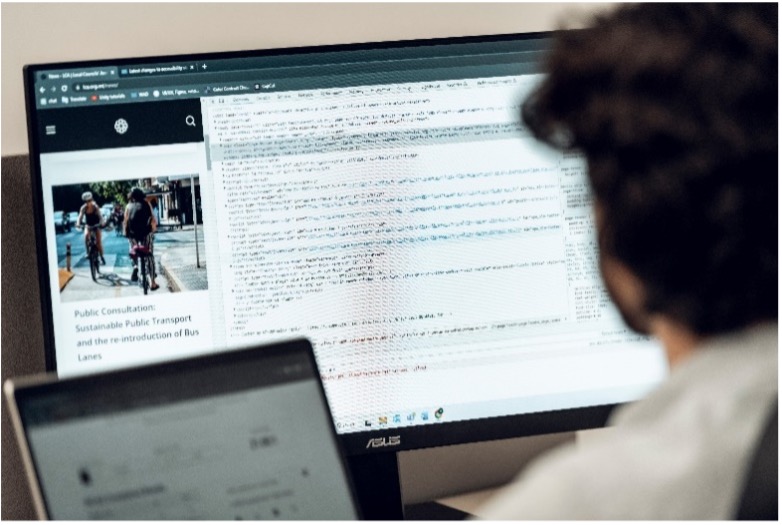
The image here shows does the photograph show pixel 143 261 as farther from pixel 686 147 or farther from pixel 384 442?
pixel 686 147

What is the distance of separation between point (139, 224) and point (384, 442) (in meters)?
0.29

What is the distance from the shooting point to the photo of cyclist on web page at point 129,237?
87 centimetres

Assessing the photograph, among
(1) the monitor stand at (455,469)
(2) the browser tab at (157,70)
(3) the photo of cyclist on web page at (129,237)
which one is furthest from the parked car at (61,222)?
(1) the monitor stand at (455,469)

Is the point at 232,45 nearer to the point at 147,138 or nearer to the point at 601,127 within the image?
the point at 147,138

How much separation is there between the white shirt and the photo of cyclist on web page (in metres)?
0.48

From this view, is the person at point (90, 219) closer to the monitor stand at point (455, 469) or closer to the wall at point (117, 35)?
the wall at point (117, 35)

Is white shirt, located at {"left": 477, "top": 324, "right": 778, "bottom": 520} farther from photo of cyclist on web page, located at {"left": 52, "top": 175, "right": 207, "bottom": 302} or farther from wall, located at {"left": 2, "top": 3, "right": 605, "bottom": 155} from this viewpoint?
wall, located at {"left": 2, "top": 3, "right": 605, "bottom": 155}

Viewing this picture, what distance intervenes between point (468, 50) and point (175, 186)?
0.29 meters

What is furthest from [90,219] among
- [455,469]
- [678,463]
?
[678,463]

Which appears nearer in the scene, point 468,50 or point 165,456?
point 165,456

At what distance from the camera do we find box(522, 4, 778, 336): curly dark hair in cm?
48

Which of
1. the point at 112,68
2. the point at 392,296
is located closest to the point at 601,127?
the point at 392,296

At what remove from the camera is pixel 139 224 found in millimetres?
873

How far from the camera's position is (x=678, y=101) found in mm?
478
